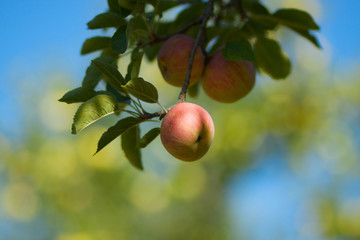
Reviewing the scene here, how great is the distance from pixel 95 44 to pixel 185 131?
1.90 ft

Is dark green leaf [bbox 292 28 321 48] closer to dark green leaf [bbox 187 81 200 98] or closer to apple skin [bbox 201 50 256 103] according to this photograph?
apple skin [bbox 201 50 256 103]

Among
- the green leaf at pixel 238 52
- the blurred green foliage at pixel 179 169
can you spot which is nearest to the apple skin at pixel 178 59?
the green leaf at pixel 238 52

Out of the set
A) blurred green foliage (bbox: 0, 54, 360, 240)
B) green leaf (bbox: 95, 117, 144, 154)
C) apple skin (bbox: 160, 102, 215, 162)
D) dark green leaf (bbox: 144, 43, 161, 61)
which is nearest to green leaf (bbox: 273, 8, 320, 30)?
dark green leaf (bbox: 144, 43, 161, 61)

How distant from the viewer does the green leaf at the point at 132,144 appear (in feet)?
3.20

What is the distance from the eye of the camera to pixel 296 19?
3.79ft

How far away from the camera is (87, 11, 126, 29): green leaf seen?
0.92 m

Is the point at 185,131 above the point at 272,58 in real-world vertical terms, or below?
below

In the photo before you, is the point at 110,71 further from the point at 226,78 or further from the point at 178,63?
the point at 226,78

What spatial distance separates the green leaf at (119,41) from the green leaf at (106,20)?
0.06 meters

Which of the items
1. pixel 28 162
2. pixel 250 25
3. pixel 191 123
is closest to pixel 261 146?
pixel 28 162

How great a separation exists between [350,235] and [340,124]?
106 inches

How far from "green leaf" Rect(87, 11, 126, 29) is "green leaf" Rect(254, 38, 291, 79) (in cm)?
60

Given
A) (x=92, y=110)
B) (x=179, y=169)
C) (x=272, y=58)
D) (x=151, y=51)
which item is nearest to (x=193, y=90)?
(x=151, y=51)

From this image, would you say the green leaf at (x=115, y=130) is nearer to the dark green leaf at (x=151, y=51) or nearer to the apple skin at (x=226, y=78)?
the apple skin at (x=226, y=78)
